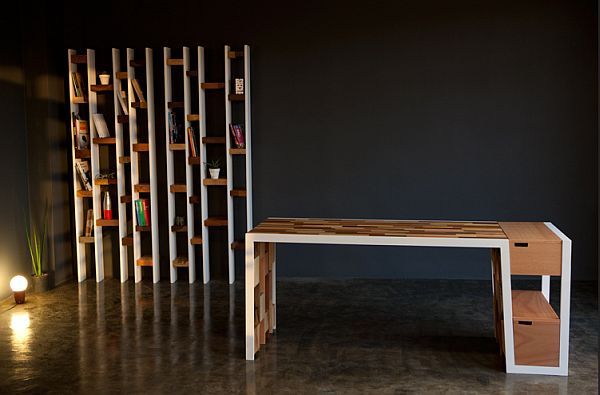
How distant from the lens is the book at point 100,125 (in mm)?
6508

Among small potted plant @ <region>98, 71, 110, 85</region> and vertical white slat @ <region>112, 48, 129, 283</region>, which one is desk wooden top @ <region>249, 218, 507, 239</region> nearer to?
vertical white slat @ <region>112, 48, 129, 283</region>

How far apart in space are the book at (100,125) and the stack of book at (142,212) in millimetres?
662

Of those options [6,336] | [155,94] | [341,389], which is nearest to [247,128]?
[155,94]

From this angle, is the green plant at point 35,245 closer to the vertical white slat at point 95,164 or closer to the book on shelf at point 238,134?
the vertical white slat at point 95,164

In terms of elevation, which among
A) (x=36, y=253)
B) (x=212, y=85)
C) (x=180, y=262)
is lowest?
(x=180, y=262)

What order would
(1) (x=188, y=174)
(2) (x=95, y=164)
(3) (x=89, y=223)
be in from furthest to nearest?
(3) (x=89, y=223), (2) (x=95, y=164), (1) (x=188, y=174)

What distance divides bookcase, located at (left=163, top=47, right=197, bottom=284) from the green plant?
1063 millimetres

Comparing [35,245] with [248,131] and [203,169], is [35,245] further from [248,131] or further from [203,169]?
[248,131]

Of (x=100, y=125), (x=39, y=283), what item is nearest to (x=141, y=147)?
(x=100, y=125)

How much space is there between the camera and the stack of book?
652 centimetres

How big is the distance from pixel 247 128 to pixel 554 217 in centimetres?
270

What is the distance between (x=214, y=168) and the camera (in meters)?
6.45

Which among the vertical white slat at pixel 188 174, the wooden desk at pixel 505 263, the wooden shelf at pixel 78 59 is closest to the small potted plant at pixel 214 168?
the vertical white slat at pixel 188 174

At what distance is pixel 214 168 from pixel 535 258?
3.16 metres
